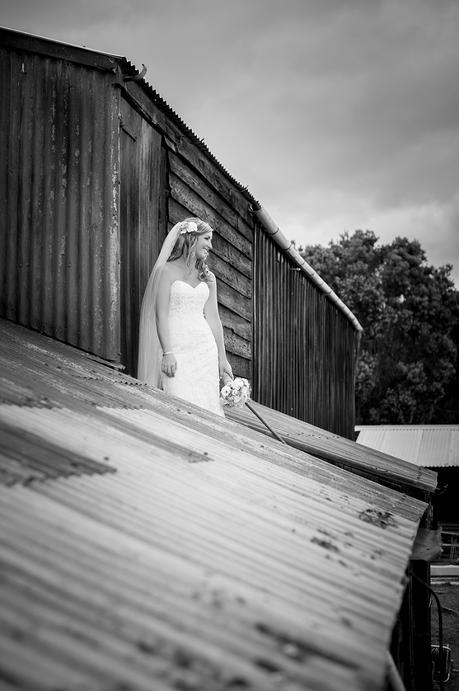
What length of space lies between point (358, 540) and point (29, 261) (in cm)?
326

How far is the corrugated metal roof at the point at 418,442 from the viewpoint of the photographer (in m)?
19.8

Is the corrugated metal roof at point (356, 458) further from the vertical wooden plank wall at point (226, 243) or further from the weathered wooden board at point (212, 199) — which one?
the weathered wooden board at point (212, 199)

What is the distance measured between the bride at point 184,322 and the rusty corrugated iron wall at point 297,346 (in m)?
3.97

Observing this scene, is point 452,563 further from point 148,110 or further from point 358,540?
point 358,540

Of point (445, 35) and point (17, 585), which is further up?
point (445, 35)

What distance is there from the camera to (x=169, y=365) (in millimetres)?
4715

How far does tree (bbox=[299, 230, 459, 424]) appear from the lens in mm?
29047

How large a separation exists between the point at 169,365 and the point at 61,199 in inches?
56.0

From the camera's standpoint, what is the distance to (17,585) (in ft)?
4.06

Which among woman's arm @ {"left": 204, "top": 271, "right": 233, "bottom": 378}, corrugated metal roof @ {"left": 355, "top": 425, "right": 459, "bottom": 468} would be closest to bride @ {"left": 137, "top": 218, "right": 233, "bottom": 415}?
woman's arm @ {"left": 204, "top": 271, "right": 233, "bottom": 378}

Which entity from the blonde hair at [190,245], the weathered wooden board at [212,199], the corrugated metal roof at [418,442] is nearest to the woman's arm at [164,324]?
the blonde hair at [190,245]

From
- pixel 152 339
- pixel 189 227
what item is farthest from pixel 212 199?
pixel 152 339

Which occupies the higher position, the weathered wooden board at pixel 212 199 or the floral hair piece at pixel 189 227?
the weathered wooden board at pixel 212 199

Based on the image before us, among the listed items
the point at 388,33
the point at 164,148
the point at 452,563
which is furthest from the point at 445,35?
the point at 164,148
